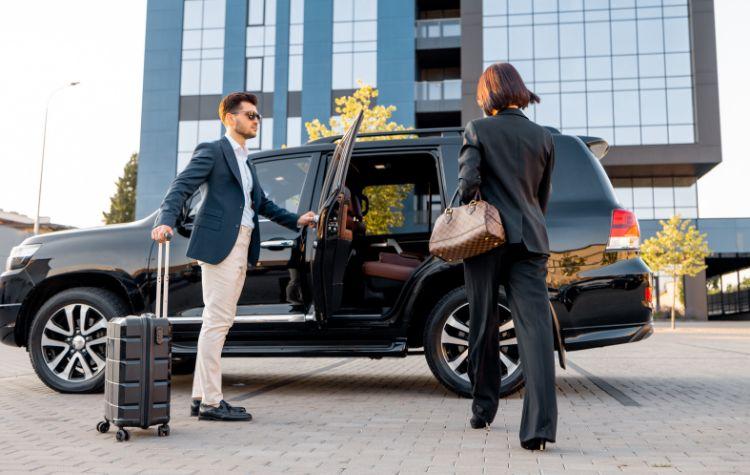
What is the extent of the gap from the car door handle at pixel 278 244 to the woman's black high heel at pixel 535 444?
263 centimetres

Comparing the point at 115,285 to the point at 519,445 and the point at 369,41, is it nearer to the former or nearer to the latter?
the point at 519,445

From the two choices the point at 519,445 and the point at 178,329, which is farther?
the point at 178,329

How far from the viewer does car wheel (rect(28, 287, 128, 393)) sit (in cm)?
589

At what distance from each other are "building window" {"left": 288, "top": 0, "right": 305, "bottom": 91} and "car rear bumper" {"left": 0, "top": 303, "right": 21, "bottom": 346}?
3499cm

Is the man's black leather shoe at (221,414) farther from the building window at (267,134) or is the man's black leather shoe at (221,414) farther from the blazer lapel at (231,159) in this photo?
the building window at (267,134)

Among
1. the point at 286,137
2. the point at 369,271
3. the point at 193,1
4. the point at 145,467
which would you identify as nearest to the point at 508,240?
the point at 145,467

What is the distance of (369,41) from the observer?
3931cm

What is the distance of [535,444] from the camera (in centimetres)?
364

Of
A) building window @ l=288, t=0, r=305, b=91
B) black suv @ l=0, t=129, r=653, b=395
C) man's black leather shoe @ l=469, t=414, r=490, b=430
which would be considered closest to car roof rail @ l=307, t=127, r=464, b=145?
black suv @ l=0, t=129, r=653, b=395

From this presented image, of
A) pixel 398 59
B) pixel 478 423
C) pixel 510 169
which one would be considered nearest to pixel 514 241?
pixel 510 169

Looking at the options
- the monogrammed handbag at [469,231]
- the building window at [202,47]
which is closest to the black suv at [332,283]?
the monogrammed handbag at [469,231]

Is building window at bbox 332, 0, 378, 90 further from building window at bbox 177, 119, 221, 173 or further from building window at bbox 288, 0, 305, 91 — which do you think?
building window at bbox 177, 119, 221, 173

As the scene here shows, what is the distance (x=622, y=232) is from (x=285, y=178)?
271 centimetres

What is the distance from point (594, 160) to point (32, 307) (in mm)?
4789
